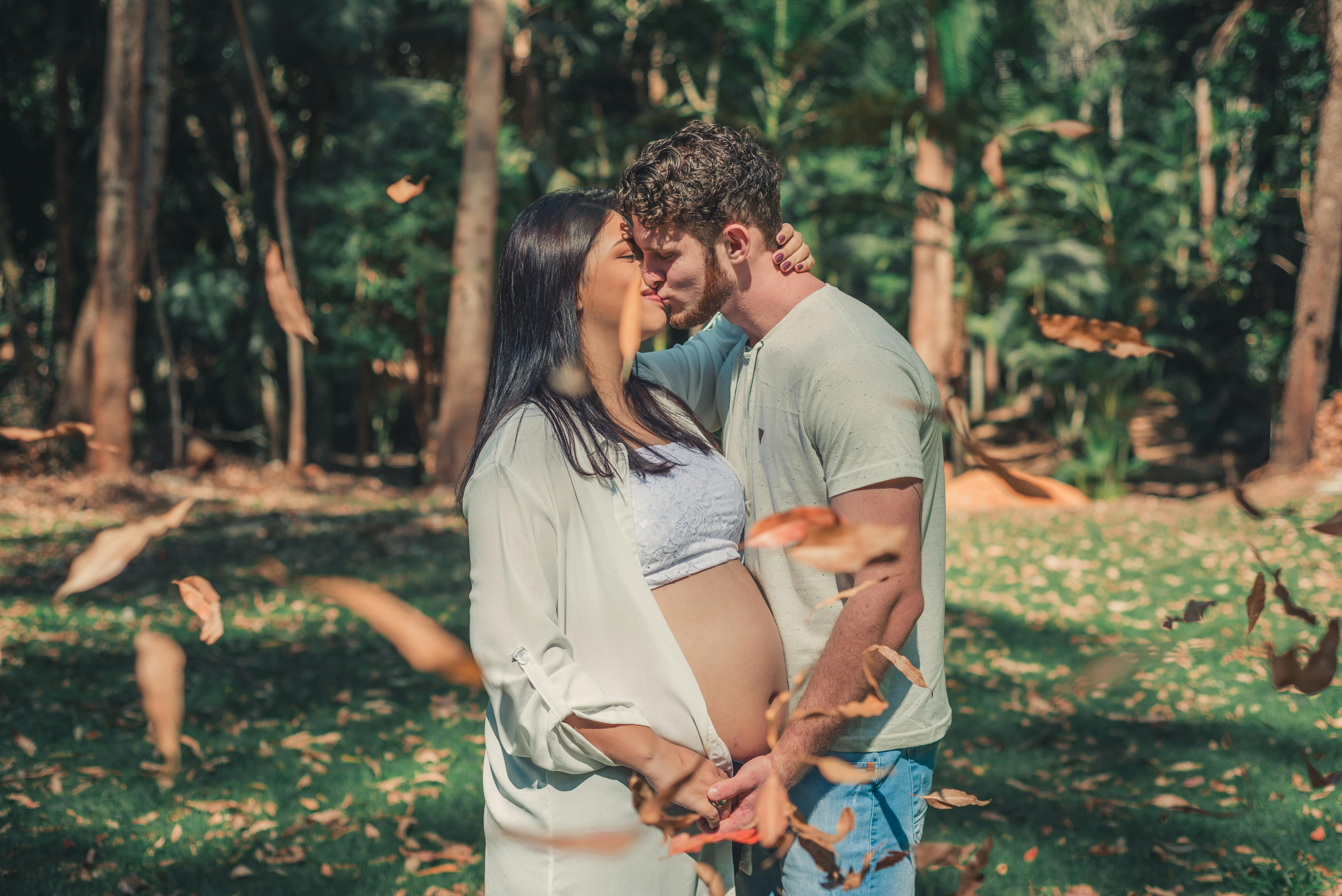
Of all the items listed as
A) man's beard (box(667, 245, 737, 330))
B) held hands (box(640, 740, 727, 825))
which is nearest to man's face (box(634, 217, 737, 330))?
man's beard (box(667, 245, 737, 330))

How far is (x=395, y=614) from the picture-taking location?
176 cm

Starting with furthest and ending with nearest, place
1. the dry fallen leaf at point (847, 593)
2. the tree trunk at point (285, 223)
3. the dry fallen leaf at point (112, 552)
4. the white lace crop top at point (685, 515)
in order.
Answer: the tree trunk at point (285, 223), the white lace crop top at point (685, 515), the dry fallen leaf at point (847, 593), the dry fallen leaf at point (112, 552)

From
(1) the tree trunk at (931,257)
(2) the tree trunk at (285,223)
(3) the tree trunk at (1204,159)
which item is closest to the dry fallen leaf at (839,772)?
(2) the tree trunk at (285,223)

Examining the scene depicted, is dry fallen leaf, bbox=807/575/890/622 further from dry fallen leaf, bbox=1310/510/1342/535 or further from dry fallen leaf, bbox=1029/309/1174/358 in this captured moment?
dry fallen leaf, bbox=1310/510/1342/535

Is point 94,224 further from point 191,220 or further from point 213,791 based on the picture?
point 213,791

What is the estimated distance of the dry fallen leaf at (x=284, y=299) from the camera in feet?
6.44

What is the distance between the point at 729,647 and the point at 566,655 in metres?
0.32

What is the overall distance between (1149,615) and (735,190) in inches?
255

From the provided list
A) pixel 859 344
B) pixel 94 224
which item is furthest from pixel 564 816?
A: pixel 94 224

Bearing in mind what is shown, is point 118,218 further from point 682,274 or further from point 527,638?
point 527,638

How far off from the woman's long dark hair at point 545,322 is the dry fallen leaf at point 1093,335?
764 mm

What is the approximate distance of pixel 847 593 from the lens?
65.1 inches

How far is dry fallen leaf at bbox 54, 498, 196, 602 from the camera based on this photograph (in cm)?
150

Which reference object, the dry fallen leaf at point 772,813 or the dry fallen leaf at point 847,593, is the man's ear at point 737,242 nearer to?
the dry fallen leaf at point 847,593
